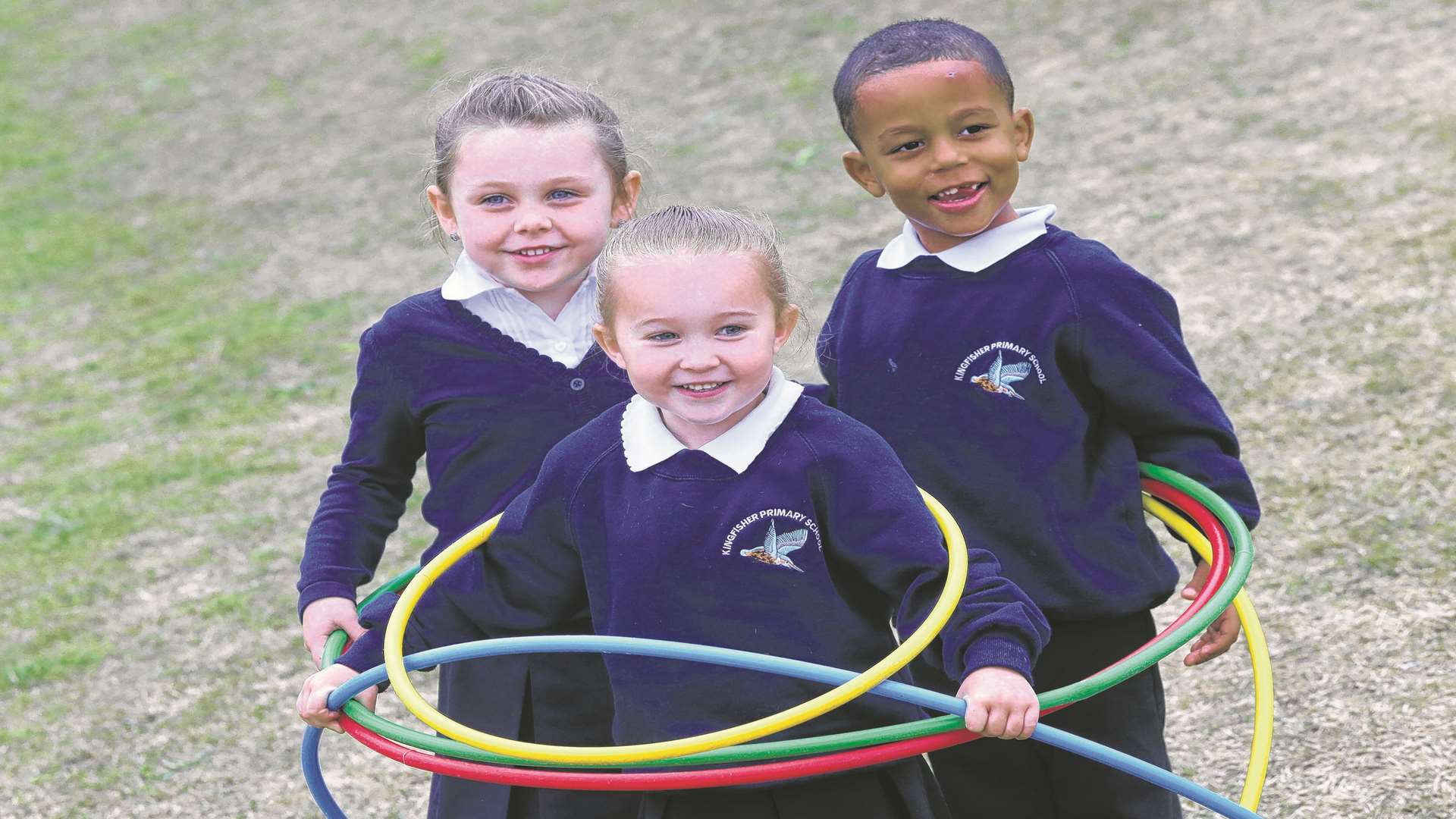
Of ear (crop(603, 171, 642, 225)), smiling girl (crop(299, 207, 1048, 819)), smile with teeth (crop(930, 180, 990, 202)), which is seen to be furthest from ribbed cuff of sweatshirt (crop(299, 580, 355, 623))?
smile with teeth (crop(930, 180, 990, 202))

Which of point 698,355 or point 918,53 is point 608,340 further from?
point 918,53

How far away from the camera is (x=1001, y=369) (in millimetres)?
2988

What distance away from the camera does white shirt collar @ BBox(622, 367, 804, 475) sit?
8.29 ft

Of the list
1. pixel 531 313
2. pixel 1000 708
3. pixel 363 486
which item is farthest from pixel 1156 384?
pixel 363 486

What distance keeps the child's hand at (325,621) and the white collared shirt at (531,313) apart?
2.17 feet

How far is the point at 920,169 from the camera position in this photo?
3.00 meters

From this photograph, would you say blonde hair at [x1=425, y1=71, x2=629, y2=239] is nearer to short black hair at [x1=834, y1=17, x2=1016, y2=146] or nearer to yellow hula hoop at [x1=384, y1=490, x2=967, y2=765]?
short black hair at [x1=834, y1=17, x2=1016, y2=146]

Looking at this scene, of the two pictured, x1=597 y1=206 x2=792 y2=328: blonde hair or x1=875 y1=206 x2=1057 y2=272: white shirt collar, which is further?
x1=875 y1=206 x2=1057 y2=272: white shirt collar

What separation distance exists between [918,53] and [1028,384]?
0.69m

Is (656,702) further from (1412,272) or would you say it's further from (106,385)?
(106,385)

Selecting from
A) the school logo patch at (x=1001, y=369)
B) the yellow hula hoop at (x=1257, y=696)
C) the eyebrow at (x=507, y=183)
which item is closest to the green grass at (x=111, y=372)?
the eyebrow at (x=507, y=183)

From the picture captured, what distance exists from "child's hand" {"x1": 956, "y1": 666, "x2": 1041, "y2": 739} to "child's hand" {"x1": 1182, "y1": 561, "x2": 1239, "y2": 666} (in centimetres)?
85

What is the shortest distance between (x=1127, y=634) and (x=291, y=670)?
3643 mm

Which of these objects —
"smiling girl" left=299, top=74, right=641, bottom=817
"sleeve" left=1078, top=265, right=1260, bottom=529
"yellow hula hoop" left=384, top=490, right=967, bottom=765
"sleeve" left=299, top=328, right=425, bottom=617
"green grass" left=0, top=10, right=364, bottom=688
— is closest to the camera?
"yellow hula hoop" left=384, top=490, right=967, bottom=765
